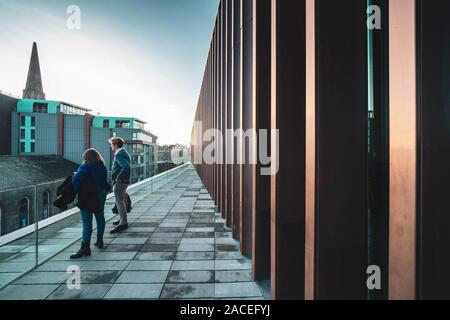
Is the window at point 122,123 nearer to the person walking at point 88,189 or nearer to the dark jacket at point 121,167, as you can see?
the dark jacket at point 121,167

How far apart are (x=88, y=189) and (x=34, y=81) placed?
299ft

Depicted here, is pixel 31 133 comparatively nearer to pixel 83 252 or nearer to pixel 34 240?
pixel 34 240

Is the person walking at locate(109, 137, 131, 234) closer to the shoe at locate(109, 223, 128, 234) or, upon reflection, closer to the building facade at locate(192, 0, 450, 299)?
the shoe at locate(109, 223, 128, 234)

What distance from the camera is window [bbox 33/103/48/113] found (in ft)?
150

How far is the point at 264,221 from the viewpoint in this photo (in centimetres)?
355

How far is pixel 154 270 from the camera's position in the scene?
3.77m

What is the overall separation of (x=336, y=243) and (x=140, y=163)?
6002cm

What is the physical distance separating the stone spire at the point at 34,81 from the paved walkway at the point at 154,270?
3487 inches

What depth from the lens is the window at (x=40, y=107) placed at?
4579cm

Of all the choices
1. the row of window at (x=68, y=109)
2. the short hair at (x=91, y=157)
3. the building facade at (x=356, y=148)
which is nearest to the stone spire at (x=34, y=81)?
the row of window at (x=68, y=109)

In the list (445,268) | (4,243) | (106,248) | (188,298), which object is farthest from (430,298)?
(4,243)

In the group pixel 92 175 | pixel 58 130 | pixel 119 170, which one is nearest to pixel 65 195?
pixel 92 175

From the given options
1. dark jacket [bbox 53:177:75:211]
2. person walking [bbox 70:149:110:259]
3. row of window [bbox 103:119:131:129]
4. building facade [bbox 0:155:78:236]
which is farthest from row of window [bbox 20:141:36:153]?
person walking [bbox 70:149:110:259]
